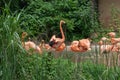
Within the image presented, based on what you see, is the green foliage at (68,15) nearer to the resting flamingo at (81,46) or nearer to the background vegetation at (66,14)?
the background vegetation at (66,14)

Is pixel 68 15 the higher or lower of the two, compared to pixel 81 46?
lower

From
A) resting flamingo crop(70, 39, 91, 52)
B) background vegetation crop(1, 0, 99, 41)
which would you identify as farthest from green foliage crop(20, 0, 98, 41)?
resting flamingo crop(70, 39, 91, 52)

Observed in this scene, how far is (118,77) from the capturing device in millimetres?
4648

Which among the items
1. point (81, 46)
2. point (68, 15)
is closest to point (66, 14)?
point (68, 15)

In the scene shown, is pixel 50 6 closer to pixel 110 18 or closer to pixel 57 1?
pixel 57 1

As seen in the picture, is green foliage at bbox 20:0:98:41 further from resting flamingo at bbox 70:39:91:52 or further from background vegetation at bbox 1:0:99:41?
resting flamingo at bbox 70:39:91:52

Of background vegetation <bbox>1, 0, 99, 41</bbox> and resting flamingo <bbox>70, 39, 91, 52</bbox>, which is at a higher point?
resting flamingo <bbox>70, 39, 91, 52</bbox>

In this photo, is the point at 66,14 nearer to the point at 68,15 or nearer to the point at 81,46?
the point at 68,15

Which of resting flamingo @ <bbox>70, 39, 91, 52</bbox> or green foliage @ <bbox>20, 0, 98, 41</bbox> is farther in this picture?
green foliage @ <bbox>20, 0, 98, 41</bbox>

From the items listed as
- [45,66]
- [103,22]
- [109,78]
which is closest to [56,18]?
[103,22]

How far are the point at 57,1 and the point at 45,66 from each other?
565 centimetres

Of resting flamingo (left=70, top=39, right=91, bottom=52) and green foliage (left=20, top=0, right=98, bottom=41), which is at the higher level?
resting flamingo (left=70, top=39, right=91, bottom=52)

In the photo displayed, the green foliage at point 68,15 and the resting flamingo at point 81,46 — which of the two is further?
the green foliage at point 68,15

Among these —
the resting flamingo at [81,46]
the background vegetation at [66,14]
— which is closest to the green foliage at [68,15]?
the background vegetation at [66,14]
